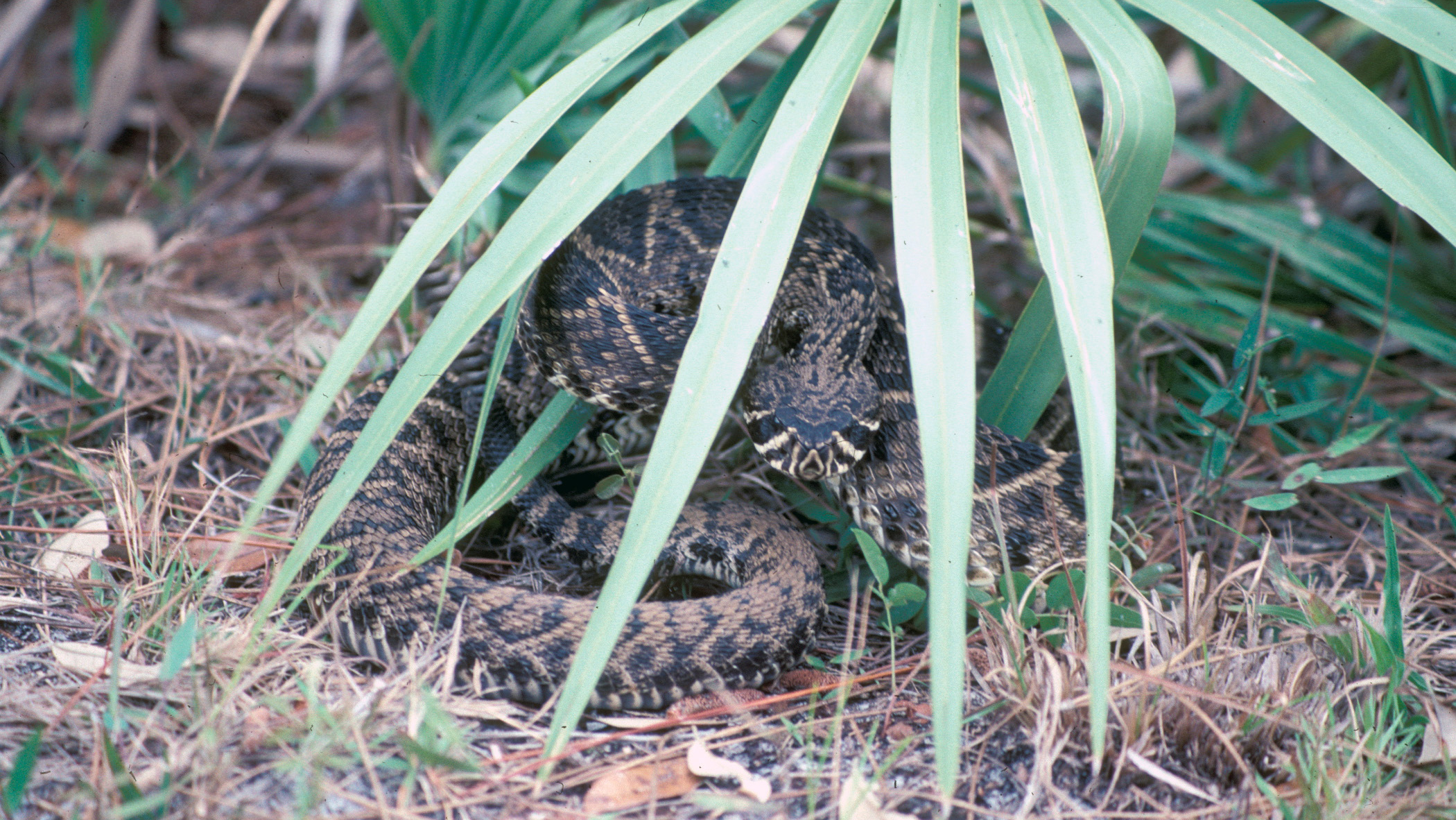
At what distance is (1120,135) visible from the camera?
2.53m

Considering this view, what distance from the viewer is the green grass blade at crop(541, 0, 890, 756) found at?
1.94 m

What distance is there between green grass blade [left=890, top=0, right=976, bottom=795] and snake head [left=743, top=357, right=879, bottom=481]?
892mm

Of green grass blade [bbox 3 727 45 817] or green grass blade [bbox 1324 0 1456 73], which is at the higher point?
green grass blade [bbox 1324 0 1456 73]

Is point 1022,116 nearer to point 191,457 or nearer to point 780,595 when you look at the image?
point 780,595

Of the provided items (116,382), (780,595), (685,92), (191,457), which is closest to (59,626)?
(191,457)

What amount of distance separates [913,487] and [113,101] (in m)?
5.68

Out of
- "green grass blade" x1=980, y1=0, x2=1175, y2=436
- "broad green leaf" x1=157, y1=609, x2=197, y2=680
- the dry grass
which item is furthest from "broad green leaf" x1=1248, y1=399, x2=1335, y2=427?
"broad green leaf" x1=157, y1=609, x2=197, y2=680

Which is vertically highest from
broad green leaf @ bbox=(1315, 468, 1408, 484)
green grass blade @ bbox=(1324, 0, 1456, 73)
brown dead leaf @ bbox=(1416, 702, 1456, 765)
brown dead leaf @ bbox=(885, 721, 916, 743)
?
green grass blade @ bbox=(1324, 0, 1456, 73)

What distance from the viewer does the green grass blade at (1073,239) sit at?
6.09 ft

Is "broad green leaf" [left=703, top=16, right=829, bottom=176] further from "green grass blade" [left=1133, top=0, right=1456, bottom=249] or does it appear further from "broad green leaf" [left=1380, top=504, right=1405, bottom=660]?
"broad green leaf" [left=1380, top=504, right=1405, bottom=660]

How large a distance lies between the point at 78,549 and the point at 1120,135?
3.16m

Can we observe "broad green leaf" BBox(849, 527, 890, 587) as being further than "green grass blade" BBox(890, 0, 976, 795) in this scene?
Yes

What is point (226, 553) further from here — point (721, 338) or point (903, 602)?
point (903, 602)

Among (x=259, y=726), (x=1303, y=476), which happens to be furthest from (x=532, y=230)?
(x=1303, y=476)
